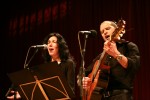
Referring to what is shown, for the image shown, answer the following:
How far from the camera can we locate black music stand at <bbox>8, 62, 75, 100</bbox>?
8.92 ft

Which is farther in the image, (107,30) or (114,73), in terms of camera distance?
(107,30)

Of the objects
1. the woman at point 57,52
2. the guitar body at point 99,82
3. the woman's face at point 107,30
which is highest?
the woman's face at point 107,30

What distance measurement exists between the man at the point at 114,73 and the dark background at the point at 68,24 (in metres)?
1.52

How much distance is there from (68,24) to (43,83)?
11.0 ft

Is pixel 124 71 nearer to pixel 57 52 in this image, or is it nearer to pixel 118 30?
pixel 118 30

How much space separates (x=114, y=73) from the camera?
290cm

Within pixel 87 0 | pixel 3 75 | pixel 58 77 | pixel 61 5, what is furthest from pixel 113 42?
pixel 3 75

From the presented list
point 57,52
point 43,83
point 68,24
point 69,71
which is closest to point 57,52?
point 57,52

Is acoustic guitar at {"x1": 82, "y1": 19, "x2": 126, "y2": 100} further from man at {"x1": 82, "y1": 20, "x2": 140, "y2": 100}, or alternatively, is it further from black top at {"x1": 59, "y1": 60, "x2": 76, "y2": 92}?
black top at {"x1": 59, "y1": 60, "x2": 76, "y2": 92}

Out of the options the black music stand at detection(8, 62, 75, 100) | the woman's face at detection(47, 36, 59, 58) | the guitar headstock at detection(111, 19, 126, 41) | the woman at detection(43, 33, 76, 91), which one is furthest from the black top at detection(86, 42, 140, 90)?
the woman's face at detection(47, 36, 59, 58)

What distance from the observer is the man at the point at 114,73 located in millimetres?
2795

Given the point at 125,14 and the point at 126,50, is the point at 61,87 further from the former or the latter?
the point at 125,14

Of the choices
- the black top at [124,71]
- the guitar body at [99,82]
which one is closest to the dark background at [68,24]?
the black top at [124,71]

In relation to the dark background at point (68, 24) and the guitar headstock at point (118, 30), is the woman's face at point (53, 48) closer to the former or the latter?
the guitar headstock at point (118, 30)
